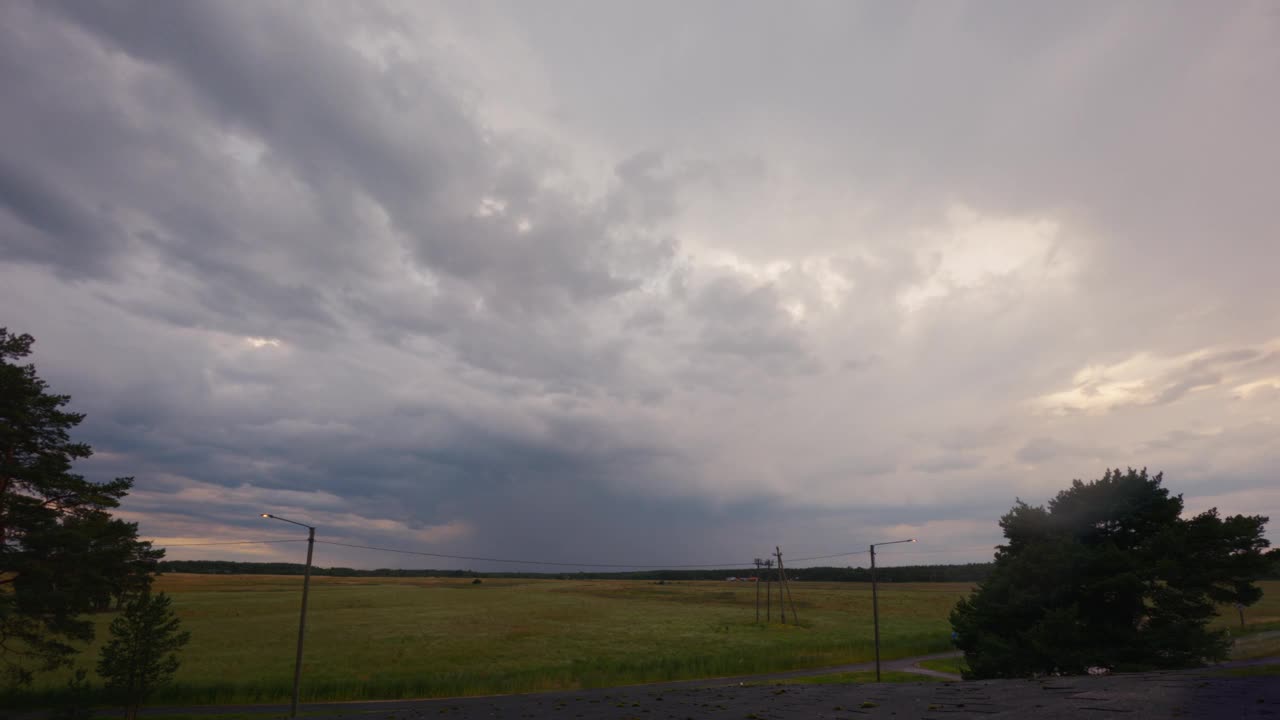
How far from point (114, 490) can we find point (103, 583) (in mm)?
5653

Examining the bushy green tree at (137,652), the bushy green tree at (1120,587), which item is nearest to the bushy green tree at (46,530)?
the bushy green tree at (137,652)

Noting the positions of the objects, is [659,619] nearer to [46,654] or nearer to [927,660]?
[927,660]

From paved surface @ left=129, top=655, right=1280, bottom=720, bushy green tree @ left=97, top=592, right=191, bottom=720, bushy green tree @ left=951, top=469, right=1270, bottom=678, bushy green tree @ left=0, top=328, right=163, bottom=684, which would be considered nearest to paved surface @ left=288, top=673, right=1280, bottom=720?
paved surface @ left=129, top=655, right=1280, bottom=720

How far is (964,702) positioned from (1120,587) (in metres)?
21.5

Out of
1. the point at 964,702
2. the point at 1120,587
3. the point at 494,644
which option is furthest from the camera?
the point at 494,644

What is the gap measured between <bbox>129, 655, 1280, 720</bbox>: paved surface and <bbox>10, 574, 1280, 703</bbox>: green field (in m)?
24.0

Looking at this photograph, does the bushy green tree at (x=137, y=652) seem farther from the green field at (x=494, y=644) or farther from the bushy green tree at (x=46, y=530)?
the green field at (x=494, y=644)

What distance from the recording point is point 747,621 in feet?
309

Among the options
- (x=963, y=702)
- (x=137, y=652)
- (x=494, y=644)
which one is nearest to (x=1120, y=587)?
(x=963, y=702)

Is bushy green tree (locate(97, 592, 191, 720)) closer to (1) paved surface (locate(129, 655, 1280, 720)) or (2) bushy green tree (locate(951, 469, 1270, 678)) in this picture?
(1) paved surface (locate(129, 655, 1280, 720))

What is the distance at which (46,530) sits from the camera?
36.8m

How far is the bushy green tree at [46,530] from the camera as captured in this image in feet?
119

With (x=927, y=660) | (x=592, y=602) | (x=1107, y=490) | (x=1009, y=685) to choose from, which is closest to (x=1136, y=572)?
(x=1107, y=490)

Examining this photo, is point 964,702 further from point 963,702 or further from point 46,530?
point 46,530
